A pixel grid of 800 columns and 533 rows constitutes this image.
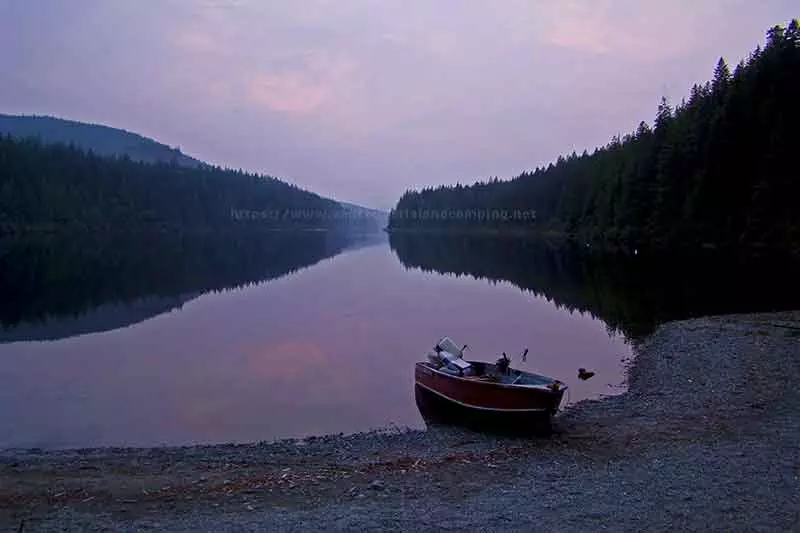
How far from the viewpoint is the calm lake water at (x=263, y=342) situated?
20.1m

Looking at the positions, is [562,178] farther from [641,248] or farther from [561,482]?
[561,482]

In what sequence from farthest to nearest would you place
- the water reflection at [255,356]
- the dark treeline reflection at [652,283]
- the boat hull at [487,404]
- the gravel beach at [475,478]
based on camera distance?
1. the dark treeline reflection at [652,283]
2. the water reflection at [255,356]
3. the boat hull at [487,404]
4. the gravel beach at [475,478]

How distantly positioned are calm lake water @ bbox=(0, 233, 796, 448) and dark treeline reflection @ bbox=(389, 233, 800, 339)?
1.14 ft

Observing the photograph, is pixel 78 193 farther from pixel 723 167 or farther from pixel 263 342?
pixel 263 342

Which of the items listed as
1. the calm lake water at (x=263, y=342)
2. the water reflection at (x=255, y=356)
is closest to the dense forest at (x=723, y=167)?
the calm lake water at (x=263, y=342)

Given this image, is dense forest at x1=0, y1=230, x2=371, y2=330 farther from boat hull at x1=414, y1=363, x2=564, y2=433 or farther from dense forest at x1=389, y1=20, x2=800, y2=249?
dense forest at x1=389, y1=20, x2=800, y2=249

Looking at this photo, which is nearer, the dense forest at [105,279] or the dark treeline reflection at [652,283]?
the dark treeline reflection at [652,283]

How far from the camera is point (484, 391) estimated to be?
58.0 ft

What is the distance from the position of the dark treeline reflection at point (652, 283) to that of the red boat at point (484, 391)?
633 inches

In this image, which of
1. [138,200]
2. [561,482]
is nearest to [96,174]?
[138,200]

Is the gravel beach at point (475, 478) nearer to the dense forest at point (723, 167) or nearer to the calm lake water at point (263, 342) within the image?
the calm lake water at point (263, 342)

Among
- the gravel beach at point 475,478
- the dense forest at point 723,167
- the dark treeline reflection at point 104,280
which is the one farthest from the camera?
the dense forest at point 723,167

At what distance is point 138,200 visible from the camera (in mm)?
171750

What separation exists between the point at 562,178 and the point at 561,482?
14748 cm
